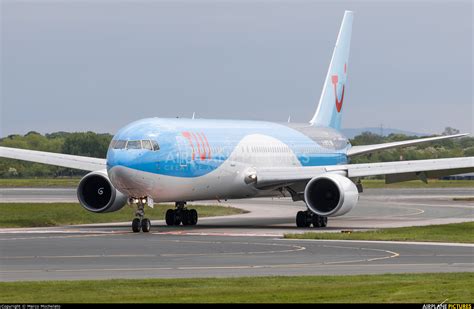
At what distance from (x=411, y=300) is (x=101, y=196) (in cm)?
3031

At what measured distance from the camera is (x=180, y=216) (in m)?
51.5

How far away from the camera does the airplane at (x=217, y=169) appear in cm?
4584

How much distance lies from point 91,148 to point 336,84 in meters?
36.7

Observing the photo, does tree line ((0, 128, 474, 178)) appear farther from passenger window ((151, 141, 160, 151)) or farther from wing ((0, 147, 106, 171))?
passenger window ((151, 141, 160, 151))

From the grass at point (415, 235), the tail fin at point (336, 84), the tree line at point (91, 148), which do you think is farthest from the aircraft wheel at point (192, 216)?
the tree line at point (91, 148)

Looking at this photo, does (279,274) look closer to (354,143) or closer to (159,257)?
(159,257)

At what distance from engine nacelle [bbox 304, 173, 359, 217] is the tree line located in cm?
3733

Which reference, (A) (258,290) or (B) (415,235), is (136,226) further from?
(A) (258,290)

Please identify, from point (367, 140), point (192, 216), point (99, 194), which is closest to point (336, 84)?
point (192, 216)

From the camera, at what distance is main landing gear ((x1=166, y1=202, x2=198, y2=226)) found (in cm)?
5147

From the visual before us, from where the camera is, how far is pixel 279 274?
27406mm

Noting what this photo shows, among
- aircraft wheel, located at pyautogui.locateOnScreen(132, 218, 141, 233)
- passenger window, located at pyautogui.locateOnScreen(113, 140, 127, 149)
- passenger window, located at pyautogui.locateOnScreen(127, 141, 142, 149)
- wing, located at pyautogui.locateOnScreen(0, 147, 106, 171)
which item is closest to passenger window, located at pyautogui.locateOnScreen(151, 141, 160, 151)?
passenger window, located at pyautogui.locateOnScreen(127, 141, 142, 149)

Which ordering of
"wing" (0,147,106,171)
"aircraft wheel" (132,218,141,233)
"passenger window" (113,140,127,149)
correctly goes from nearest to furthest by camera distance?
"aircraft wheel" (132,218,141,233) → "passenger window" (113,140,127,149) → "wing" (0,147,106,171)

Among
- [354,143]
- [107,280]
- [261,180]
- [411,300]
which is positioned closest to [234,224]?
[261,180]
